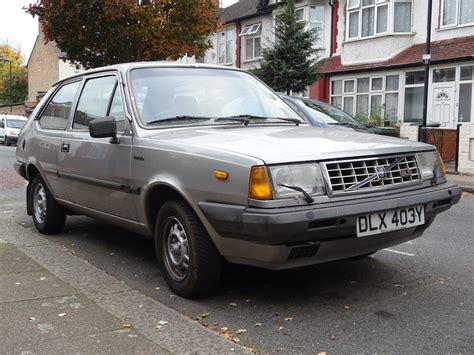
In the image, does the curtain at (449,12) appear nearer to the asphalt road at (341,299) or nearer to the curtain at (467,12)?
the curtain at (467,12)

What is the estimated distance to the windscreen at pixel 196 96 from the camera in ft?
16.0

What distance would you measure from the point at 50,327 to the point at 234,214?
1.36m

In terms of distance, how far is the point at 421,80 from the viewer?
2133cm

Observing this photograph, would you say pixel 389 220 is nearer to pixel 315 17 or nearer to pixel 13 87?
pixel 315 17

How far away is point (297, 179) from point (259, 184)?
0.26 metres

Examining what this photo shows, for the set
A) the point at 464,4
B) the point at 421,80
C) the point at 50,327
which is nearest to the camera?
the point at 50,327

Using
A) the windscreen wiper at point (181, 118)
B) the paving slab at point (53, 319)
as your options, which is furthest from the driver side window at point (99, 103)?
the paving slab at point (53, 319)

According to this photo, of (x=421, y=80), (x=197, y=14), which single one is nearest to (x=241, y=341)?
(x=197, y=14)

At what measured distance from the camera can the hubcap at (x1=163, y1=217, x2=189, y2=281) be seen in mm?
4203

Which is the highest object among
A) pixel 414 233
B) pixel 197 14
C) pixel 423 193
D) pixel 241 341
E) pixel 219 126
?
pixel 197 14

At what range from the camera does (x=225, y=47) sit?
3303cm

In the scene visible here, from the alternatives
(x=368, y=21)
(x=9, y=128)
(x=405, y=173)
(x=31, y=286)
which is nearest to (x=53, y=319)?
(x=31, y=286)

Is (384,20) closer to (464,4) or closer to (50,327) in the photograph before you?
(464,4)

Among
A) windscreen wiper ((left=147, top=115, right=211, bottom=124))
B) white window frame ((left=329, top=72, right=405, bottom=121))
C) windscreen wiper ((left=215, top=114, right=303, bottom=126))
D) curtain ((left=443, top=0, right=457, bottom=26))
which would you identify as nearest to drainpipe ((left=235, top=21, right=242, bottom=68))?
white window frame ((left=329, top=72, right=405, bottom=121))
